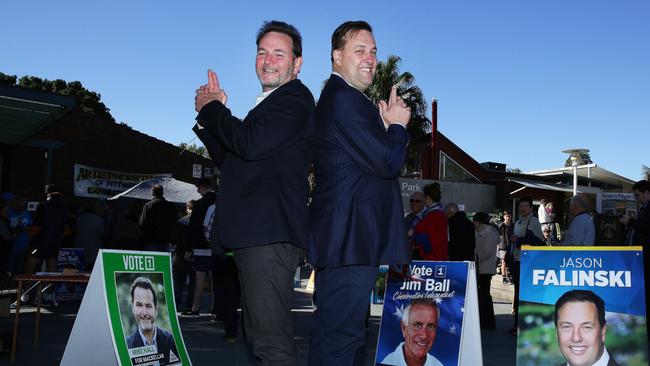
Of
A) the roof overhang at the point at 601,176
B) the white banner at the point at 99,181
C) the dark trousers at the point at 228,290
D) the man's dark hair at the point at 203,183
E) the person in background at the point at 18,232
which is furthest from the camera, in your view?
the roof overhang at the point at 601,176

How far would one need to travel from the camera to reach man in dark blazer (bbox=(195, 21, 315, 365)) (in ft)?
9.34

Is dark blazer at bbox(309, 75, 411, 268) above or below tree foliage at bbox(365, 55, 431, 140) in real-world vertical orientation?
below

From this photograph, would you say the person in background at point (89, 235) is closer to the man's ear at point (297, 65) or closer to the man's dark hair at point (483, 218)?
the man's dark hair at point (483, 218)

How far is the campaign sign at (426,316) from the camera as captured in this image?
15.5 feet

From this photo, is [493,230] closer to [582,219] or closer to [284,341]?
[582,219]

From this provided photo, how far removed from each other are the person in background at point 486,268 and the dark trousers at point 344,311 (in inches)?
278

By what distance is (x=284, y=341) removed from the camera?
2.89 meters

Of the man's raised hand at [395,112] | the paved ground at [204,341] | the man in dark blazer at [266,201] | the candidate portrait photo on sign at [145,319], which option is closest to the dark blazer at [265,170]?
the man in dark blazer at [266,201]

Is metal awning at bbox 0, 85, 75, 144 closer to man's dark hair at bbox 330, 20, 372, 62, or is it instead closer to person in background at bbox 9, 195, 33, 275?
person in background at bbox 9, 195, 33, 275

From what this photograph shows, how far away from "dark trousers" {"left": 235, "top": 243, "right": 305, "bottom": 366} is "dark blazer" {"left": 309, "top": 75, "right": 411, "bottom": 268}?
0.24m

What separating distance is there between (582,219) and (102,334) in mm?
6501

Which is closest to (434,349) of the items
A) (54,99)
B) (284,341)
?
(284,341)

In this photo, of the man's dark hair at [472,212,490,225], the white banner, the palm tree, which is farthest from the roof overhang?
the man's dark hair at [472,212,490,225]

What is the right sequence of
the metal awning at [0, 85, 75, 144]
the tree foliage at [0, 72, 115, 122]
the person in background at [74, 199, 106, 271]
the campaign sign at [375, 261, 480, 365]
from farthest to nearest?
the tree foliage at [0, 72, 115, 122] → the metal awning at [0, 85, 75, 144] → the person in background at [74, 199, 106, 271] → the campaign sign at [375, 261, 480, 365]
